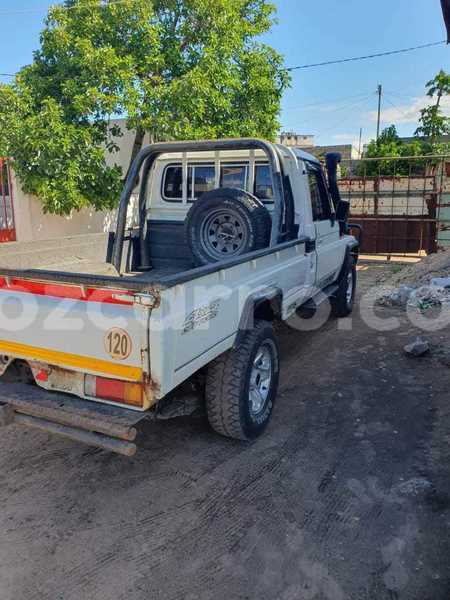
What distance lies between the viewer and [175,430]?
156 inches

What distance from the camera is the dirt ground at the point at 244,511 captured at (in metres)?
2.45

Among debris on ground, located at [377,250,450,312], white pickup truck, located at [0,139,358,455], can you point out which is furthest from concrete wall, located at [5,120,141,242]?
debris on ground, located at [377,250,450,312]

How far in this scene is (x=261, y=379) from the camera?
388 cm

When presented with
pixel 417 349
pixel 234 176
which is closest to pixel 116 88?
pixel 234 176

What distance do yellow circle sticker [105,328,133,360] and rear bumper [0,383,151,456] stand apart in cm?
34

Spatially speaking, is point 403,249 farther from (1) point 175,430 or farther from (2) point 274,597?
(2) point 274,597

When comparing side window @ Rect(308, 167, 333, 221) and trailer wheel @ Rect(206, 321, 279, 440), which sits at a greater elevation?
side window @ Rect(308, 167, 333, 221)

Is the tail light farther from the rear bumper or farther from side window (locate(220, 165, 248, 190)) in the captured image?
side window (locate(220, 165, 248, 190))

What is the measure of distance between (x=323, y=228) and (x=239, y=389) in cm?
272

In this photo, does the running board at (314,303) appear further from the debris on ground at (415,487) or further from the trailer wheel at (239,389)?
the debris on ground at (415,487)

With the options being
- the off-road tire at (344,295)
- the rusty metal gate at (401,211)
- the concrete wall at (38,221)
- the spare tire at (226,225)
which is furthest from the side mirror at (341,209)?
the rusty metal gate at (401,211)

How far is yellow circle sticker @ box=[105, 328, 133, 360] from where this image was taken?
2639 millimetres

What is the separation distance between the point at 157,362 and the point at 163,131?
7501 millimetres

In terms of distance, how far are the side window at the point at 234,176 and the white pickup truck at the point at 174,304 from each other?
11 mm
